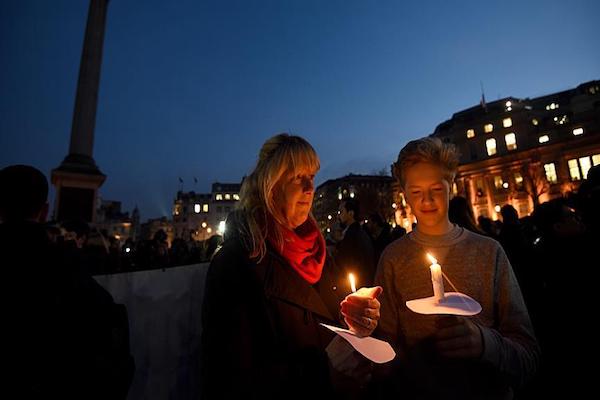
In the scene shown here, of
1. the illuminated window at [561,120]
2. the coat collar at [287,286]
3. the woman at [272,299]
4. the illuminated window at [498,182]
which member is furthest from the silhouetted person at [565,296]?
the illuminated window at [561,120]

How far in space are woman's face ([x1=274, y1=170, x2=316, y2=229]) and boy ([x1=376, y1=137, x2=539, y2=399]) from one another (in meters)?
0.83

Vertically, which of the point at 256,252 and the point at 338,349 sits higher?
the point at 256,252

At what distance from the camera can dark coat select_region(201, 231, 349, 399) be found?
1.90 meters

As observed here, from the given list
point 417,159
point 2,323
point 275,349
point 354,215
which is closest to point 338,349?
point 275,349

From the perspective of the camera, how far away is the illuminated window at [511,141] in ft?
175

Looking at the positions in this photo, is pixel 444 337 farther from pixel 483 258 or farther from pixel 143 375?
pixel 143 375

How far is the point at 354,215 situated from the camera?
20.7 feet

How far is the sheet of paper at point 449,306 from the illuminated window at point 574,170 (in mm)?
57124

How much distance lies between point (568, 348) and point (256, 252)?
4.47 m

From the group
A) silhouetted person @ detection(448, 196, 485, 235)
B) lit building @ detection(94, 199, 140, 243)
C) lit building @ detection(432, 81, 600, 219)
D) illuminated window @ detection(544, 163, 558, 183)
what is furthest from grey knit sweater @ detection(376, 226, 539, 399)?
lit building @ detection(94, 199, 140, 243)

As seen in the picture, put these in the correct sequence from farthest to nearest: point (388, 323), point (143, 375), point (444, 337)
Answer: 1. point (143, 375)
2. point (388, 323)
3. point (444, 337)

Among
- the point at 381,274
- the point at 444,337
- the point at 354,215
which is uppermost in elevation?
the point at 354,215

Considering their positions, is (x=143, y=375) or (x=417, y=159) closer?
(x=417, y=159)

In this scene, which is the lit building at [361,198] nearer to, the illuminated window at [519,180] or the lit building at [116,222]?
the illuminated window at [519,180]
